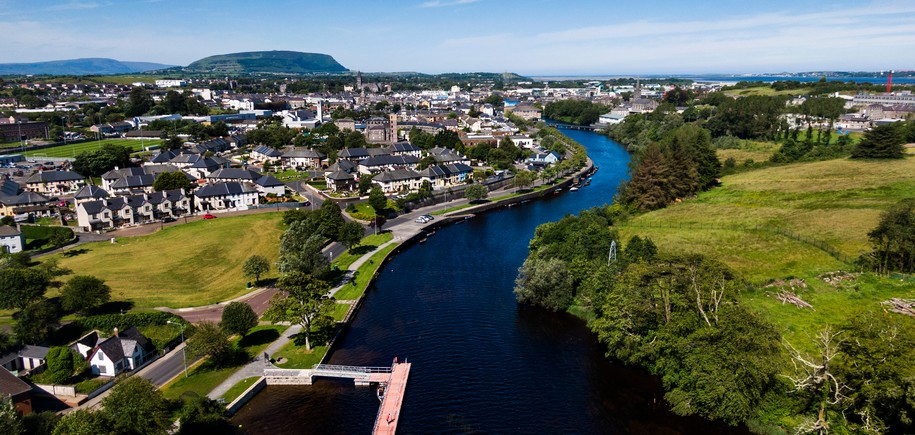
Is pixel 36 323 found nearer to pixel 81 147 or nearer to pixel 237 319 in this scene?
pixel 237 319

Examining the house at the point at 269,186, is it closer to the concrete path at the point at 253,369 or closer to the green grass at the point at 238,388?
the concrete path at the point at 253,369

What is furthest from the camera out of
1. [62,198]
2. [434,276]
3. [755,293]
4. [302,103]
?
[302,103]

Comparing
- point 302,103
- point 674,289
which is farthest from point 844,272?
point 302,103

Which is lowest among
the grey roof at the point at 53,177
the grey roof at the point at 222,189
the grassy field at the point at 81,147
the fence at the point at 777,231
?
the fence at the point at 777,231

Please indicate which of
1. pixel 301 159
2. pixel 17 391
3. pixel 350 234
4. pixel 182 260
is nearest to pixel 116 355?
pixel 17 391

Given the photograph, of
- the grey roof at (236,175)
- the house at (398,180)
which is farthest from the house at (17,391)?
the house at (398,180)

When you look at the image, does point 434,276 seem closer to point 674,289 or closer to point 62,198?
point 674,289
